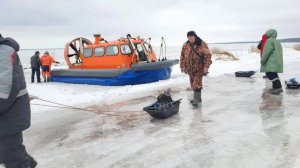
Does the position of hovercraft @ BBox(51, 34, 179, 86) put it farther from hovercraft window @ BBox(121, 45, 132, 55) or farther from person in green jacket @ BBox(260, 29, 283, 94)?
person in green jacket @ BBox(260, 29, 283, 94)

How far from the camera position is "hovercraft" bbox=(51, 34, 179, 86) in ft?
43.2

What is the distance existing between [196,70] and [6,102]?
17.3 feet

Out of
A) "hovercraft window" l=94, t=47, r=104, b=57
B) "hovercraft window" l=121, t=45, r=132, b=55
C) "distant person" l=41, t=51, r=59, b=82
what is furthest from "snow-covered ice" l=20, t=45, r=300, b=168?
"distant person" l=41, t=51, r=59, b=82

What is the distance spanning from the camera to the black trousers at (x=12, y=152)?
11.3 feet

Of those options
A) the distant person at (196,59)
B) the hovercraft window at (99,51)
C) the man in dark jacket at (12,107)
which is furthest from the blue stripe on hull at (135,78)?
the man in dark jacket at (12,107)

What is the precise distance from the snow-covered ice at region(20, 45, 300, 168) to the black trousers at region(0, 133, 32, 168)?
3.53 feet

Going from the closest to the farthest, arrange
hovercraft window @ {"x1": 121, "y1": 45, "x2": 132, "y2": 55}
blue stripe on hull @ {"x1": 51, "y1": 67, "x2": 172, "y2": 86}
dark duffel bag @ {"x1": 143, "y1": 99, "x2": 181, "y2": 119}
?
dark duffel bag @ {"x1": 143, "y1": 99, "x2": 181, "y2": 119} → blue stripe on hull @ {"x1": 51, "y1": 67, "x2": 172, "y2": 86} → hovercraft window @ {"x1": 121, "y1": 45, "x2": 132, "y2": 55}

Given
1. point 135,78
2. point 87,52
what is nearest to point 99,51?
point 87,52

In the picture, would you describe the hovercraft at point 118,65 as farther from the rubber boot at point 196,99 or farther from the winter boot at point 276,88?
the rubber boot at point 196,99

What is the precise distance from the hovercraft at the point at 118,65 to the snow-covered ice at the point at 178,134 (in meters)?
3.66

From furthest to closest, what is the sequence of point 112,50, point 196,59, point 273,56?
point 112,50, point 273,56, point 196,59

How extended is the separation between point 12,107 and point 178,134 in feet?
9.66

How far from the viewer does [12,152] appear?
3.49 meters

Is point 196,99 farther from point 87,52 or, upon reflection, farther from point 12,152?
point 87,52
